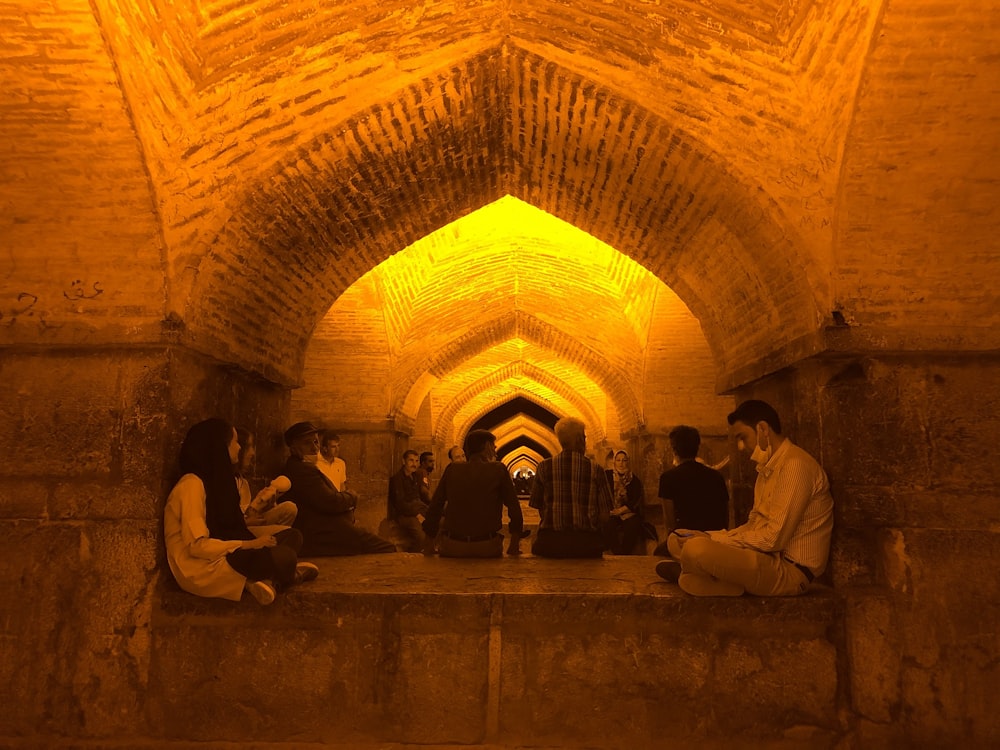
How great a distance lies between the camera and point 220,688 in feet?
11.1

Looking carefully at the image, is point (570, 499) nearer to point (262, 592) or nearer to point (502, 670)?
point (502, 670)

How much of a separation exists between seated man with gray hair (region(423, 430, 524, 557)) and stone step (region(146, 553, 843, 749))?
46.0 inches

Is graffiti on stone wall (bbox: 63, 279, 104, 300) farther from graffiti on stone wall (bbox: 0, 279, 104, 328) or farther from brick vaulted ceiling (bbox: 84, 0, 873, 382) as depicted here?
brick vaulted ceiling (bbox: 84, 0, 873, 382)

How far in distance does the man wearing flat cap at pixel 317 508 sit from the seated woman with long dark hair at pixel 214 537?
3.59ft

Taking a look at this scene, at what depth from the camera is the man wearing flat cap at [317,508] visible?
15.0ft

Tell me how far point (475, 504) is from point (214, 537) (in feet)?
5.41

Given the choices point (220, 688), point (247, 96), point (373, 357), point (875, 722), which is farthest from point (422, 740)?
point (373, 357)

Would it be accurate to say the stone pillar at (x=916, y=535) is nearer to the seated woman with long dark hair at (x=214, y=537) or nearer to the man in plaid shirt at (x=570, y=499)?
the man in plaid shirt at (x=570, y=499)

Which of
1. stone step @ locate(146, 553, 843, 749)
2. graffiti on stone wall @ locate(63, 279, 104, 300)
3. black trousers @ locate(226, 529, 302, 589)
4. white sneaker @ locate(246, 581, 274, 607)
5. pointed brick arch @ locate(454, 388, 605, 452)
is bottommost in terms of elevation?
stone step @ locate(146, 553, 843, 749)

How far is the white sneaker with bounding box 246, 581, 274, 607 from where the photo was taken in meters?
3.29

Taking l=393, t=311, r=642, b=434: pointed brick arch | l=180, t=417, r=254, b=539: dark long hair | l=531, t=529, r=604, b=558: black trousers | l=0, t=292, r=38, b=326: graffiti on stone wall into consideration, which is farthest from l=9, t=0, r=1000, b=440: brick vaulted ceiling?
l=393, t=311, r=642, b=434: pointed brick arch

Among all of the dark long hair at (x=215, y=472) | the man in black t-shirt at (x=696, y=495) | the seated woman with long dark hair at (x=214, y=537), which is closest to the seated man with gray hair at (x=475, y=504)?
the man in black t-shirt at (x=696, y=495)

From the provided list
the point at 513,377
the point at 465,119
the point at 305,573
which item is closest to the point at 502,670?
the point at 305,573

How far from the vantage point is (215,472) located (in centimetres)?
339
